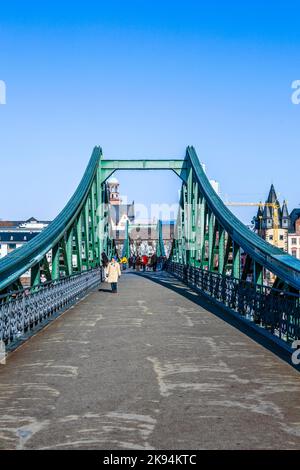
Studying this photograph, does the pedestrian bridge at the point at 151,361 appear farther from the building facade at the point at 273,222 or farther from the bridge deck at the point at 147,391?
the building facade at the point at 273,222

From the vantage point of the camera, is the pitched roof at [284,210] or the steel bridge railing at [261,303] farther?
the pitched roof at [284,210]

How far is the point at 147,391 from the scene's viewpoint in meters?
7.40

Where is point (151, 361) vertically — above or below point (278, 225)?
below

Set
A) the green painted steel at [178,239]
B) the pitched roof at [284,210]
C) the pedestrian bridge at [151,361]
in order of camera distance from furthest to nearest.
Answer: the pitched roof at [284,210]
the green painted steel at [178,239]
the pedestrian bridge at [151,361]

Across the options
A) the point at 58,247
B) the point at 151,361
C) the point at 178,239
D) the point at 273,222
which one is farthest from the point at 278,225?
the point at 151,361

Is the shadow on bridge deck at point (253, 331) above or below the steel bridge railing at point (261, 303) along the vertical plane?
below

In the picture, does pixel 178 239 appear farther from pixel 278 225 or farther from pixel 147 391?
pixel 278 225

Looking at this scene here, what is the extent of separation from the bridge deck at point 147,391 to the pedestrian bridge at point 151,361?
0.01 m

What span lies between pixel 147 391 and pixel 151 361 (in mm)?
1966

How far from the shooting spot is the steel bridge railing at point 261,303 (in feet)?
34.6

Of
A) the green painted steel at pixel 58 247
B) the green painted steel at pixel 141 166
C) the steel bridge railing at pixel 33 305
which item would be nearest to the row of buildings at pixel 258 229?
the green painted steel at pixel 141 166

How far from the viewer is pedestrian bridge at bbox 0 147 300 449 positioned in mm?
5801
